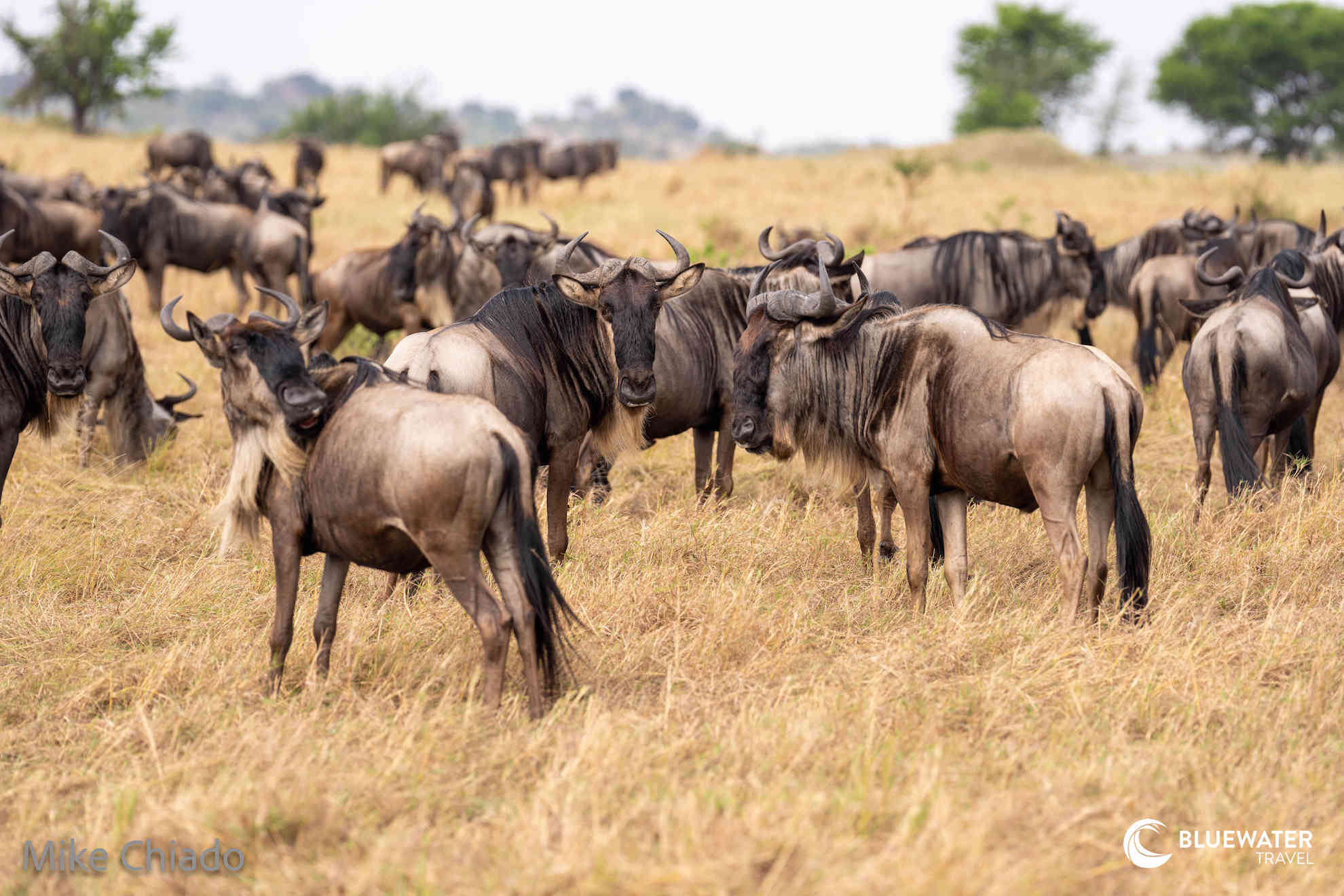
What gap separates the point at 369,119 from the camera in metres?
41.8

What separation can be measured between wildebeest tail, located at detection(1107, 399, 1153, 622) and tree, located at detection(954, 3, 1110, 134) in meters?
45.4

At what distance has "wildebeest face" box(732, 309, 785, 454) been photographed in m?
4.63


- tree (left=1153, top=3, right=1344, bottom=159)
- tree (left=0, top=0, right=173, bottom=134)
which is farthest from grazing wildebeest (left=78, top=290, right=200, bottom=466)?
tree (left=1153, top=3, right=1344, bottom=159)

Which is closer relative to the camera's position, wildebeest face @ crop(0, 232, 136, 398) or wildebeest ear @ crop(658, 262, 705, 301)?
wildebeest ear @ crop(658, 262, 705, 301)

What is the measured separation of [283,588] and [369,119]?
41.0 meters

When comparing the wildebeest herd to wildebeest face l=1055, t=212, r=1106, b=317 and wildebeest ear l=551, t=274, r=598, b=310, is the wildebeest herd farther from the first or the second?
wildebeest face l=1055, t=212, r=1106, b=317

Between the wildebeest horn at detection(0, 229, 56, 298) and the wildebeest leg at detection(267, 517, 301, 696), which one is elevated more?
the wildebeest horn at detection(0, 229, 56, 298)

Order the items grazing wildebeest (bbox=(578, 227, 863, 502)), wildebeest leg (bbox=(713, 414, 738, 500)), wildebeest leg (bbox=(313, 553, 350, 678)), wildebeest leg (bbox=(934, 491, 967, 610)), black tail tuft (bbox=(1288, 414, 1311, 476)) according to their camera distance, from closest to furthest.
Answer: wildebeest leg (bbox=(313, 553, 350, 678)) < wildebeest leg (bbox=(934, 491, 967, 610)) < grazing wildebeest (bbox=(578, 227, 863, 502)) < wildebeest leg (bbox=(713, 414, 738, 500)) < black tail tuft (bbox=(1288, 414, 1311, 476))

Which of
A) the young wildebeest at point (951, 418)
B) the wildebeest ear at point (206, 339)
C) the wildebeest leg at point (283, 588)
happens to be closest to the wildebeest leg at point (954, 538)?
the young wildebeest at point (951, 418)

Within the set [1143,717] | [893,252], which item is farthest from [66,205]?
[1143,717]

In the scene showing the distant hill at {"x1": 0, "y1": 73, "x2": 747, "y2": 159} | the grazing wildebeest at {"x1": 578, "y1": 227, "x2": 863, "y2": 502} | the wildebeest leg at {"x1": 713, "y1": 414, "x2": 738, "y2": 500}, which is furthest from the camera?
the distant hill at {"x1": 0, "y1": 73, "x2": 747, "y2": 159}

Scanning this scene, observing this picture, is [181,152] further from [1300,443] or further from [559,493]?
[1300,443]

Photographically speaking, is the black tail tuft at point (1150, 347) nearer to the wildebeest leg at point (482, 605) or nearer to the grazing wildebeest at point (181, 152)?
the wildebeest leg at point (482, 605)

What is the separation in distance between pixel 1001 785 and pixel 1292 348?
12.2ft
